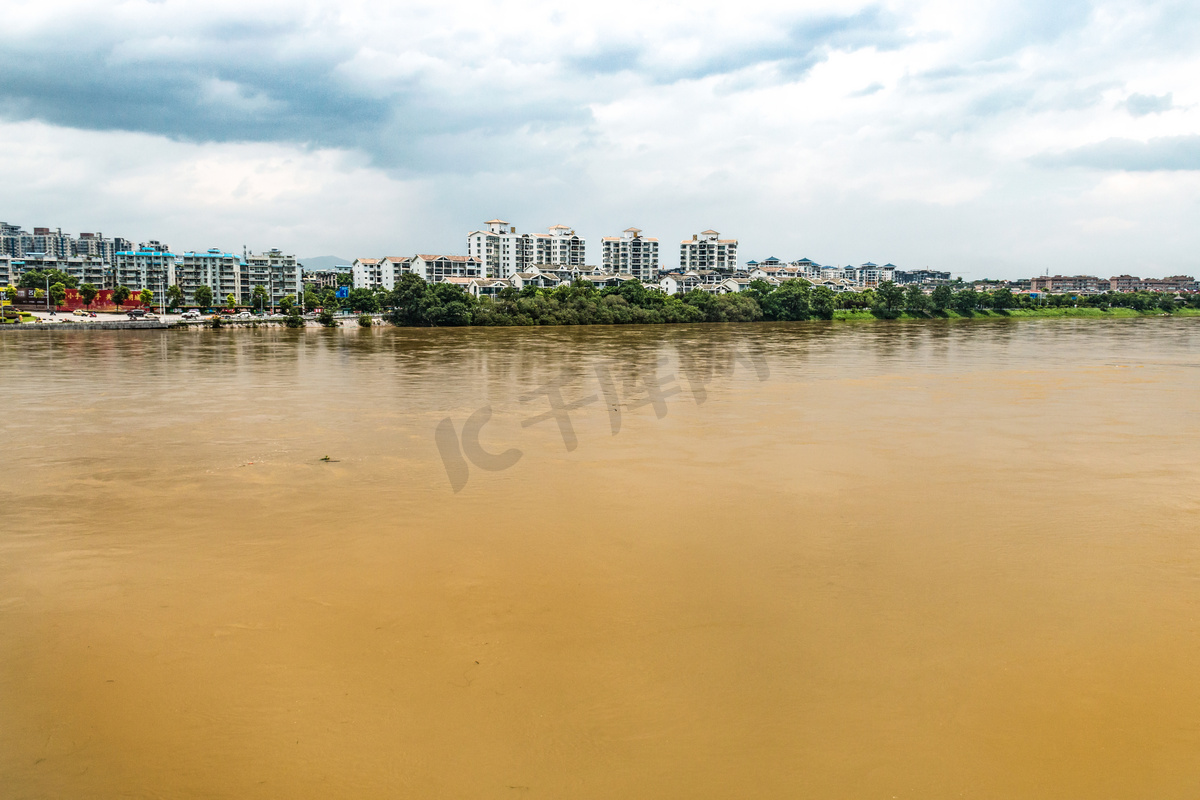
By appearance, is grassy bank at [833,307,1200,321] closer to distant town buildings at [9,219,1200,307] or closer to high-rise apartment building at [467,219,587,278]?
distant town buildings at [9,219,1200,307]

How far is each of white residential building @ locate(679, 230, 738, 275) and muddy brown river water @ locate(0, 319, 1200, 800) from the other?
73.4 metres

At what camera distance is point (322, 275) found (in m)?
85.4

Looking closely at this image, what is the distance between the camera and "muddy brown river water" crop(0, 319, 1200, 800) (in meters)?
2.80

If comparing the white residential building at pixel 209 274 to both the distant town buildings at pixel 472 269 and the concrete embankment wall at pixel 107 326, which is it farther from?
the concrete embankment wall at pixel 107 326

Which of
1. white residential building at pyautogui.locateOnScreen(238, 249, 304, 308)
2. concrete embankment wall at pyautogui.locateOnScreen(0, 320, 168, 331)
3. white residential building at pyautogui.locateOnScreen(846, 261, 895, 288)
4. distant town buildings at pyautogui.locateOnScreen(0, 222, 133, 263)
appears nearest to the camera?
concrete embankment wall at pyautogui.locateOnScreen(0, 320, 168, 331)

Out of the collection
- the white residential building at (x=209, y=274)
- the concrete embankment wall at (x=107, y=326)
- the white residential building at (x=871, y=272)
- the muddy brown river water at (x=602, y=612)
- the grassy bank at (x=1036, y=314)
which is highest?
the white residential building at (x=871, y=272)

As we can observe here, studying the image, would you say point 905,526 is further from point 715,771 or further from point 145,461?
point 145,461

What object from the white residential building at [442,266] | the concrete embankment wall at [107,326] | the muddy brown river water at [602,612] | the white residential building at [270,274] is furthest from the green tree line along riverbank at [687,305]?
the muddy brown river water at [602,612]

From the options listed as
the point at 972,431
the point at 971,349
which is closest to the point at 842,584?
the point at 972,431

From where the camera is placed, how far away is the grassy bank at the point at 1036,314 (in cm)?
5103

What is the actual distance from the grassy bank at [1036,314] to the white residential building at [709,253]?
97.7 ft

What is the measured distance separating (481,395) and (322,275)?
78790 mm

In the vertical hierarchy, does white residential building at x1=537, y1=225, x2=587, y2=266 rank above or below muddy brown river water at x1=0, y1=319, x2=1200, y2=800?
above

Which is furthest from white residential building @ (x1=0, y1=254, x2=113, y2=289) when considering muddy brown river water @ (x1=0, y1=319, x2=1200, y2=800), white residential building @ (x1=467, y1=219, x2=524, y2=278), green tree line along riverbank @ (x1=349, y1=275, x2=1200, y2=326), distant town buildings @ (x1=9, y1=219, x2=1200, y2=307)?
muddy brown river water @ (x1=0, y1=319, x2=1200, y2=800)
